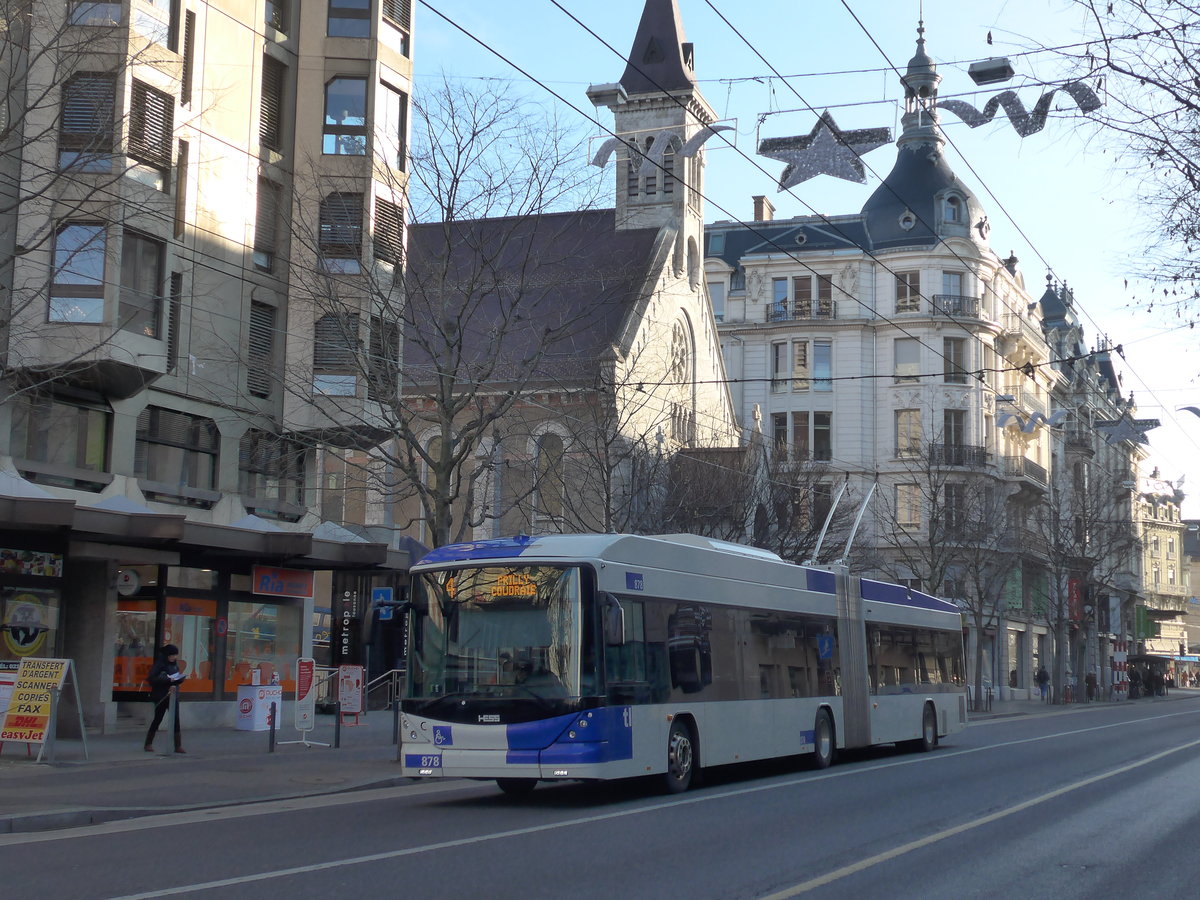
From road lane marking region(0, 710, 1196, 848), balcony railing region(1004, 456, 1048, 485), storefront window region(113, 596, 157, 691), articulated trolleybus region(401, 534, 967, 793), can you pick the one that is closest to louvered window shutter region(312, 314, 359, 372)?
storefront window region(113, 596, 157, 691)

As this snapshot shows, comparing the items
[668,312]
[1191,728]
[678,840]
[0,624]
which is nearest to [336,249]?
[0,624]

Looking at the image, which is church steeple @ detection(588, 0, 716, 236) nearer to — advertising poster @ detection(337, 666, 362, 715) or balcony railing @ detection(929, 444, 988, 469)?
balcony railing @ detection(929, 444, 988, 469)

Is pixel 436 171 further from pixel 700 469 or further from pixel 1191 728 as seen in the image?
pixel 1191 728

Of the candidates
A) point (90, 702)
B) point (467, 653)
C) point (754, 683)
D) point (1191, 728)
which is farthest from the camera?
point (1191, 728)

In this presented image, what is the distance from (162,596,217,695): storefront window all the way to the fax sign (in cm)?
1292

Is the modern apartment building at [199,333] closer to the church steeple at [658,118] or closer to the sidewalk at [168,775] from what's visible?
the sidewalk at [168,775]

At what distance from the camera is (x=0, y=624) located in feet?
76.7

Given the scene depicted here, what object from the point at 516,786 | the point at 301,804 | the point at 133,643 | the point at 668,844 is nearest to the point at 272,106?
the point at 133,643

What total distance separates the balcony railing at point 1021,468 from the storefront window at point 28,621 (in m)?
48.3

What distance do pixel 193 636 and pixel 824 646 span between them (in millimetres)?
13236

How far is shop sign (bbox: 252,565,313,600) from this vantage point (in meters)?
29.0

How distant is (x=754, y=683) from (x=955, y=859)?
7895mm

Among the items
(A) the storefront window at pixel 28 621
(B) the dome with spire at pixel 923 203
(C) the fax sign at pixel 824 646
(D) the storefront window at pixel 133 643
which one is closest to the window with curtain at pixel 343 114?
(D) the storefront window at pixel 133 643

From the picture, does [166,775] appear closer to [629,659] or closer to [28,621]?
[629,659]
